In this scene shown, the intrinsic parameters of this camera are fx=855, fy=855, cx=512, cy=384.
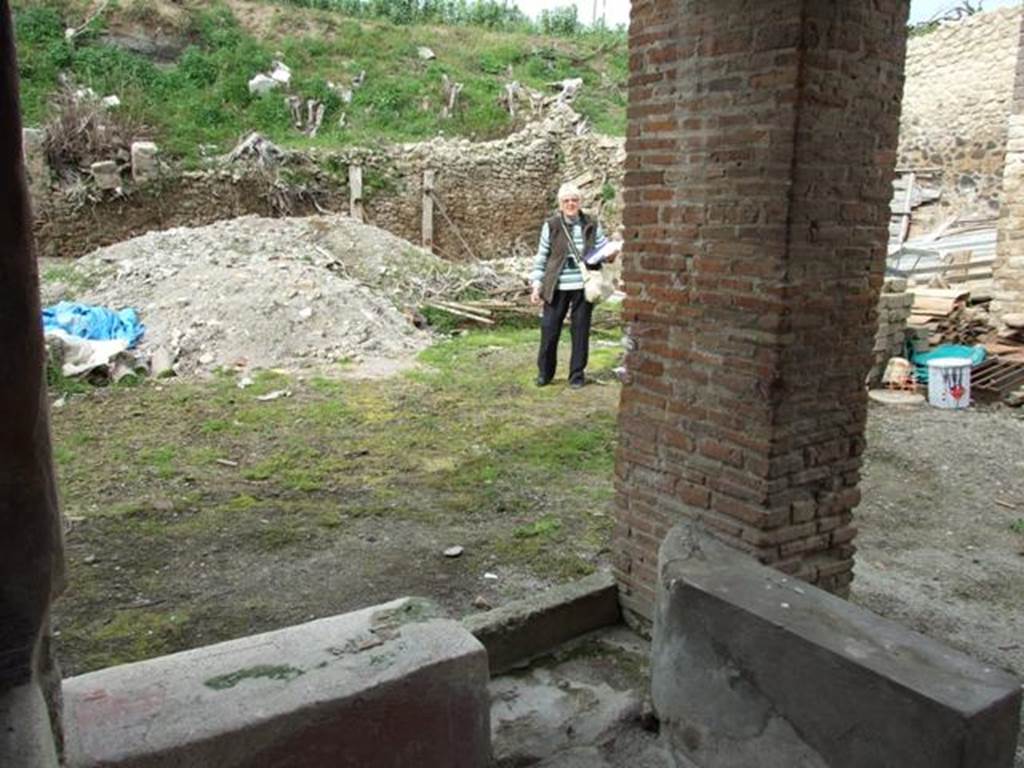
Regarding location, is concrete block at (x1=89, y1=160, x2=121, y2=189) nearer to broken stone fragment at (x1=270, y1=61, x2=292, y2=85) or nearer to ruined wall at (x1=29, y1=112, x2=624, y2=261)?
ruined wall at (x1=29, y1=112, x2=624, y2=261)

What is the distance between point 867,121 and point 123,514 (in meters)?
4.88

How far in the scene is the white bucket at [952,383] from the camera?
8.52 metres

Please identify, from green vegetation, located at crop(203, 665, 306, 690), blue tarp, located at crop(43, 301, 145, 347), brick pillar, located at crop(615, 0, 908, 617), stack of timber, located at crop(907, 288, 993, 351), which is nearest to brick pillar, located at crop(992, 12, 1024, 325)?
stack of timber, located at crop(907, 288, 993, 351)

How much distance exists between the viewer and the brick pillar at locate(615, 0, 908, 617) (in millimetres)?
3398

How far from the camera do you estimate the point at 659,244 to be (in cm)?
393

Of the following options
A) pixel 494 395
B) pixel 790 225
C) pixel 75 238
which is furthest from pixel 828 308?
pixel 75 238

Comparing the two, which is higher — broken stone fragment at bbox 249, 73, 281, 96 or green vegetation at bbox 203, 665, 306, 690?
broken stone fragment at bbox 249, 73, 281, 96

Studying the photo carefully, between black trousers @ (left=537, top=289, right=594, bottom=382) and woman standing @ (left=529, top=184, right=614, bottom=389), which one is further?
black trousers @ (left=537, top=289, right=594, bottom=382)

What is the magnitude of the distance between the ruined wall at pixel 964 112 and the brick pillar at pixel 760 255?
14.0m

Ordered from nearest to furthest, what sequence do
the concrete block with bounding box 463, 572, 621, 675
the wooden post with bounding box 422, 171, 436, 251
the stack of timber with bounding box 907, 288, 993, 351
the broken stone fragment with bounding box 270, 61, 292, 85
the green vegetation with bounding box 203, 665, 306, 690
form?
the green vegetation with bounding box 203, 665, 306, 690 < the concrete block with bounding box 463, 572, 621, 675 < the stack of timber with bounding box 907, 288, 993, 351 < the wooden post with bounding box 422, 171, 436, 251 < the broken stone fragment with bounding box 270, 61, 292, 85

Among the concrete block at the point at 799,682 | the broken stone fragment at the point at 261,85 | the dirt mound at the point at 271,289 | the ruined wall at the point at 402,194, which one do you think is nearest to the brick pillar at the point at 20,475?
Answer: the concrete block at the point at 799,682

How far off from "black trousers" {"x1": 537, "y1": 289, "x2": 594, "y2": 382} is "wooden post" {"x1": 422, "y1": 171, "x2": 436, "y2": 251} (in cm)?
1060

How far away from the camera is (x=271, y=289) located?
1095cm

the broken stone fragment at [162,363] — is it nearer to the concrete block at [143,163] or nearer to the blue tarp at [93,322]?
the blue tarp at [93,322]
